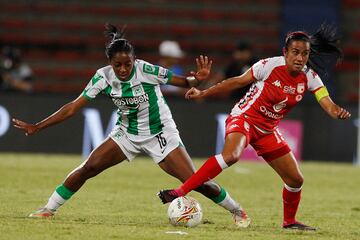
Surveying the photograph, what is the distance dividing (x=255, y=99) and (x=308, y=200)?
3.85m

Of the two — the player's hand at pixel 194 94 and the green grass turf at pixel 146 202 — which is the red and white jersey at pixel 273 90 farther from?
the green grass turf at pixel 146 202

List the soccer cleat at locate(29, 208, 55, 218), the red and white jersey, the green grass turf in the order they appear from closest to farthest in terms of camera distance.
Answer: the green grass turf, the red and white jersey, the soccer cleat at locate(29, 208, 55, 218)

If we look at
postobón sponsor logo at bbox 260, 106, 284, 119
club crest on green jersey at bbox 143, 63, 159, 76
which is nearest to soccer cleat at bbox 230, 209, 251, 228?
postobón sponsor logo at bbox 260, 106, 284, 119

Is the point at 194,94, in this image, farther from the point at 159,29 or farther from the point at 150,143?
the point at 159,29

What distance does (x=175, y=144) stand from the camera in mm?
9117

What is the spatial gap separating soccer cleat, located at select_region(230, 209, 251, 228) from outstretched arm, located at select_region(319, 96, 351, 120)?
130cm

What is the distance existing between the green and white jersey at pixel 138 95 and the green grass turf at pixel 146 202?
37.0 inches

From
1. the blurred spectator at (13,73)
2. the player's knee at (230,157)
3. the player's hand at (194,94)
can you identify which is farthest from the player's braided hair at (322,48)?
the blurred spectator at (13,73)

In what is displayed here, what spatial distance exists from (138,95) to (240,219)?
60.3 inches

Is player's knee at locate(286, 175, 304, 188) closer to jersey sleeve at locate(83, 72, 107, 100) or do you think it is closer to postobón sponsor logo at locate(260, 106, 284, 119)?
postobón sponsor logo at locate(260, 106, 284, 119)

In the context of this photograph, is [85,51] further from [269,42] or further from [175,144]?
[175,144]

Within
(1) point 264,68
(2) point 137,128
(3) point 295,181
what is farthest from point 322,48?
(2) point 137,128

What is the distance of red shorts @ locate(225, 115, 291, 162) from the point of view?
884 centimetres

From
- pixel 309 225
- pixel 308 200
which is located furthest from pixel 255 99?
pixel 308 200
